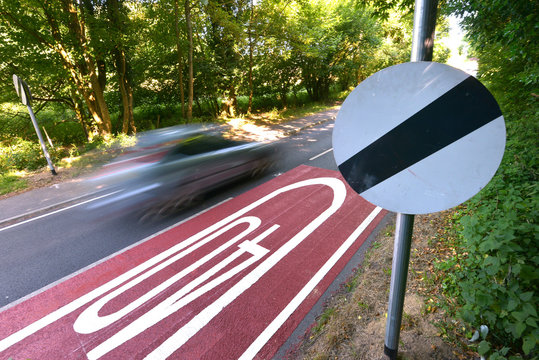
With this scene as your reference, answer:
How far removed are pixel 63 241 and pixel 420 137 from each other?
6570mm

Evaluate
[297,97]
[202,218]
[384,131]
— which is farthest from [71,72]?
[297,97]

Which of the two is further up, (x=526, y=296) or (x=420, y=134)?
(x=420, y=134)

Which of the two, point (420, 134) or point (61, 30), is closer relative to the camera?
point (420, 134)

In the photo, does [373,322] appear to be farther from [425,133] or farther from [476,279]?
[425,133]

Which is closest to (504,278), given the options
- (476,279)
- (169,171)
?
(476,279)

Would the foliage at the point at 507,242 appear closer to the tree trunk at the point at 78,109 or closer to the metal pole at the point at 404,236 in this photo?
the metal pole at the point at 404,236

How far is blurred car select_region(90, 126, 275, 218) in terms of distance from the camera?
22.7 ft

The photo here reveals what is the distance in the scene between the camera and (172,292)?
381 cm

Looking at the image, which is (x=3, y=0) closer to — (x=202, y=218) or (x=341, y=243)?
(x=202, y=218)

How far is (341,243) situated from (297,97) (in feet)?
72.4

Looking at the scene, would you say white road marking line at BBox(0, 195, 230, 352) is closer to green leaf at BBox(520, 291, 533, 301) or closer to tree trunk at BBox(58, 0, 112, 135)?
green leaf at BBox(520, 291, 533, 301)

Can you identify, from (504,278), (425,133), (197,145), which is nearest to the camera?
(425,133)

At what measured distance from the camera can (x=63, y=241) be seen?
5258 millimetres

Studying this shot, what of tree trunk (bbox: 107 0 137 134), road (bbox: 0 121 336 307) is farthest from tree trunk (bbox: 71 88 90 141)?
road (bbox: 0 121 336 307)
